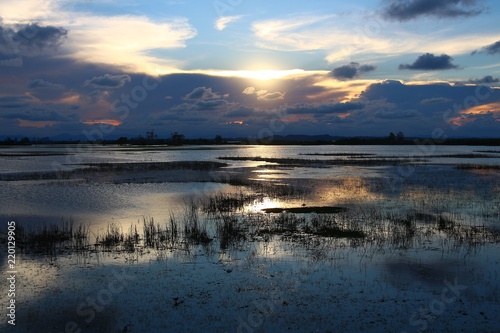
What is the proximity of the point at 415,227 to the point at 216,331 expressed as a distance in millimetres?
14286

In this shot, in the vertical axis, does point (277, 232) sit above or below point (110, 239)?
below

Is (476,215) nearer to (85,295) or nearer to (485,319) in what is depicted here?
(485,319)

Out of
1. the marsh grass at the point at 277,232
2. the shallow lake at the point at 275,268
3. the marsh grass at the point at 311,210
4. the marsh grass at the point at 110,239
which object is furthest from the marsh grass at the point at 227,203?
the marsh grass at the point at 110,239

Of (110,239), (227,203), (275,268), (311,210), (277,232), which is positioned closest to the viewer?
(275,268)

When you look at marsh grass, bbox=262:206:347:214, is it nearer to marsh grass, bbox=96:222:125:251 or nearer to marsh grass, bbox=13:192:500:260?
marsh grass, bbox=13:192:500:260

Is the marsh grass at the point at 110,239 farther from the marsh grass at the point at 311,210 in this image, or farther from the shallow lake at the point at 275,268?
the marsh grass at the point at 311,210

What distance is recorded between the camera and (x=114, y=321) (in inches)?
424

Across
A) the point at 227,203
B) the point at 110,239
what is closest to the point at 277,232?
the point at 110,239

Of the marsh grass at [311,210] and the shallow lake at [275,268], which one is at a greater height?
the marsh grass at [311,210]

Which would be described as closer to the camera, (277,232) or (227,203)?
(277,232)
